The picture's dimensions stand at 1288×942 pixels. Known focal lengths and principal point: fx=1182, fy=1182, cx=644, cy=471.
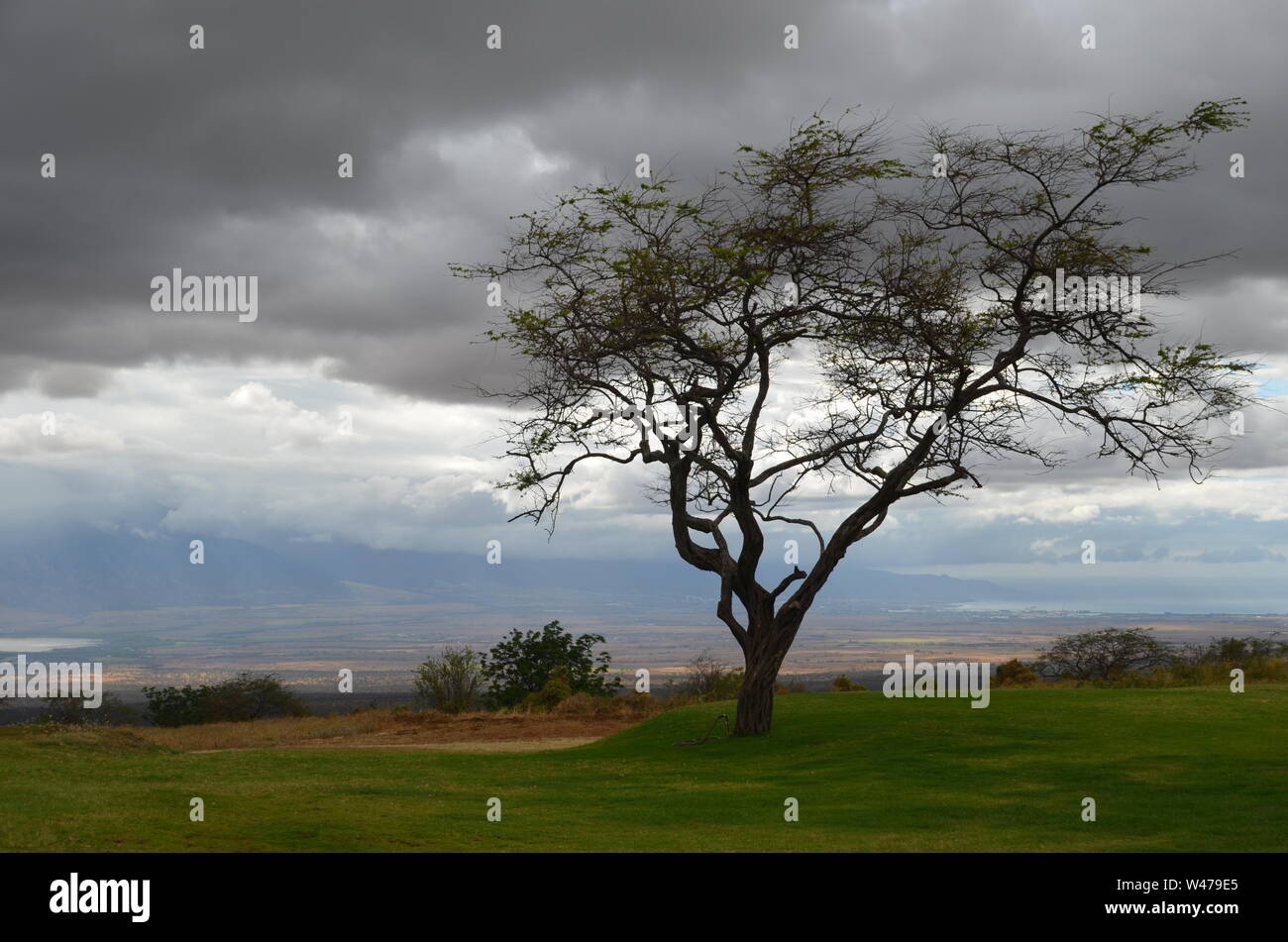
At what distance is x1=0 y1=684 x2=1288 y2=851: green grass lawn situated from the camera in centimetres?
1325

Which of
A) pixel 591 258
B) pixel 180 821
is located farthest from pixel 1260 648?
pixel 180 821

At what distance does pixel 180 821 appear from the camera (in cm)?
1316

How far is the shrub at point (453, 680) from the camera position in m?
43.9

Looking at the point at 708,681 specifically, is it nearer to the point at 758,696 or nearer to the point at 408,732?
the point at 408,732

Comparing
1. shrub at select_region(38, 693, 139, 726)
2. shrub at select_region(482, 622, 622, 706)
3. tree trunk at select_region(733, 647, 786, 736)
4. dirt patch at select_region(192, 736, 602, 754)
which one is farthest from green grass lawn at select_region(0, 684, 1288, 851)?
shrub at select_region(38, 693, 139, 726)

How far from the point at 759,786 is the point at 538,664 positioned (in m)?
24.9

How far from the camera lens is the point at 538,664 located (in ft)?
141

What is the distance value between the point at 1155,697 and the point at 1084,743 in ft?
21.8

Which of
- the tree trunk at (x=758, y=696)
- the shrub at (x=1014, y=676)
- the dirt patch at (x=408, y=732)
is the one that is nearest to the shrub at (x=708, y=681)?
the dirt patch at (x=408, y=732)

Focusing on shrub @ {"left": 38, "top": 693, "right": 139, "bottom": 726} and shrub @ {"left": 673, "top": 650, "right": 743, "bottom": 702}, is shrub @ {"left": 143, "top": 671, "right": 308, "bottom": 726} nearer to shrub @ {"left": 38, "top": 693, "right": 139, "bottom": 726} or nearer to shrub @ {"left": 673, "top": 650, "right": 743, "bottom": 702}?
shrub @ {"left": 38, "top": 693, "right": 139, "bottom": 726}

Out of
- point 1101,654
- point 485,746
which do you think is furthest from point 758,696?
point 1101,654

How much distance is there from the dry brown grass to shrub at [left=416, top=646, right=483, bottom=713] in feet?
15.5
